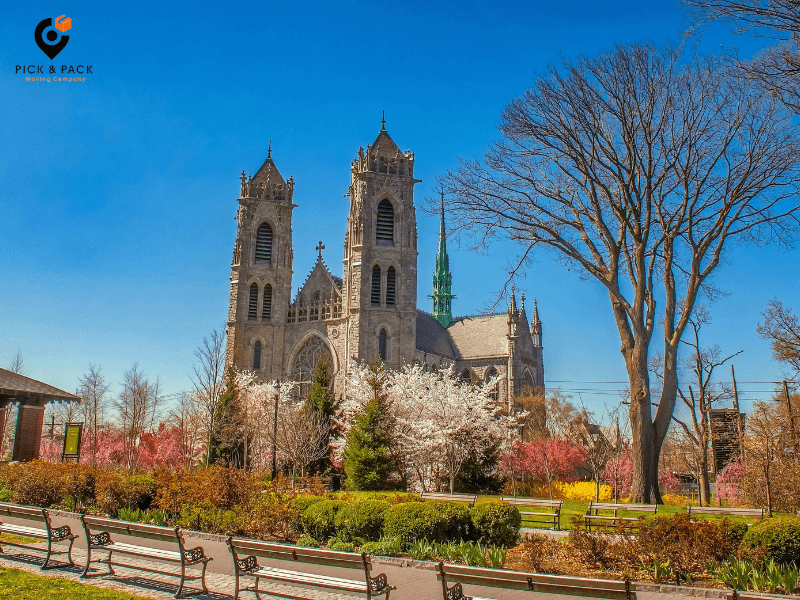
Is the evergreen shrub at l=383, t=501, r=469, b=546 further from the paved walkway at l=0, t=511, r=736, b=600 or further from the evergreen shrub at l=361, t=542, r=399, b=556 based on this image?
the paved walkway at l=0, t=511, r=736, b=600

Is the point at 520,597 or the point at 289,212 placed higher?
the point at 289,212

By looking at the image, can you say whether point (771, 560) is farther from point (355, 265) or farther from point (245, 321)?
point (245, 321)

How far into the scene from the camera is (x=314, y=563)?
829 cm

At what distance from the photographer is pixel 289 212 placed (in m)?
53.2

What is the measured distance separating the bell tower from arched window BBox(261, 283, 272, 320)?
6686mm

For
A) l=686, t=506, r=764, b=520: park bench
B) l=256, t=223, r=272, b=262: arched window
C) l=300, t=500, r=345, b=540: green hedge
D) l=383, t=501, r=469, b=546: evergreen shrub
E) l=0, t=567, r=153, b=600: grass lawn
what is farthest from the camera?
l=256, t=223, r=272, b=262: arched window

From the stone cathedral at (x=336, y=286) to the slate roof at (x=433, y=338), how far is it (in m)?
1.54

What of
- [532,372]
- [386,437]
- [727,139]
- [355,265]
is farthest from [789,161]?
[532,372]

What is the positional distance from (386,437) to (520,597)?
20.6m

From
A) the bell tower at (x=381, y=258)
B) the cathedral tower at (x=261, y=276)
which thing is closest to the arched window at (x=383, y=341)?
the bell tower at (x=381, y=258)

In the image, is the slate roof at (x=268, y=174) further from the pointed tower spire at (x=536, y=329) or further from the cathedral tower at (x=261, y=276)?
the pointed tower spire at (x=536, y=329)

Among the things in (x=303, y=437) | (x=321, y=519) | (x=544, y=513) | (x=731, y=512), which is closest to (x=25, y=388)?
(x=303, y=437)

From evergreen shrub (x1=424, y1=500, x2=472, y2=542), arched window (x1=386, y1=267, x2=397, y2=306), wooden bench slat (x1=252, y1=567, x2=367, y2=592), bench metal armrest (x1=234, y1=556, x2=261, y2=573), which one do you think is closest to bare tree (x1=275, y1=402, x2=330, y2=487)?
arched window (x1=386, y1=267, x2=397, y2=306)

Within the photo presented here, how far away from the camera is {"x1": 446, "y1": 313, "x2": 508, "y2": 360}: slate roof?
198 feet
